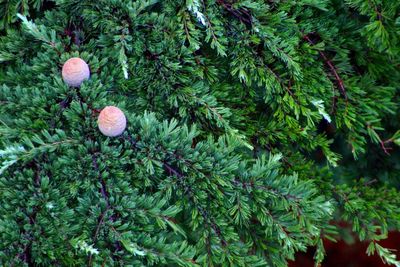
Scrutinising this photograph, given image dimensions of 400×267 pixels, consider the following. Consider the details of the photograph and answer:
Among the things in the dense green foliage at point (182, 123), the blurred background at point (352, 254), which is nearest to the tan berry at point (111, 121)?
the dense green foliage at point (182, 123)

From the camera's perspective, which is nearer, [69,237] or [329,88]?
[69,237]

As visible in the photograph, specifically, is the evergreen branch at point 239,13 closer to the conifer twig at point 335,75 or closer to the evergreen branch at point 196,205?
the conifer twig at point 335,75

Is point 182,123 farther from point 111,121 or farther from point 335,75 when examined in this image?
point 335,75

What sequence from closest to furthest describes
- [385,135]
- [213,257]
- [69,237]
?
[69,237]
[213,257]
[385,135]

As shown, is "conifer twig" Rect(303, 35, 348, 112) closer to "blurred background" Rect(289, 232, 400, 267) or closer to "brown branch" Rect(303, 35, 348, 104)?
"brown branch" Rect(303, 35, 348, 104)

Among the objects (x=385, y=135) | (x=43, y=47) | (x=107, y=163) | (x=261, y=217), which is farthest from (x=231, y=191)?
(x=385, y=135)

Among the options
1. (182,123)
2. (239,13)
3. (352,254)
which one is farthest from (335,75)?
(352,254)

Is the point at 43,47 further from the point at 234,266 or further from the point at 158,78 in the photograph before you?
the point at 234,266
